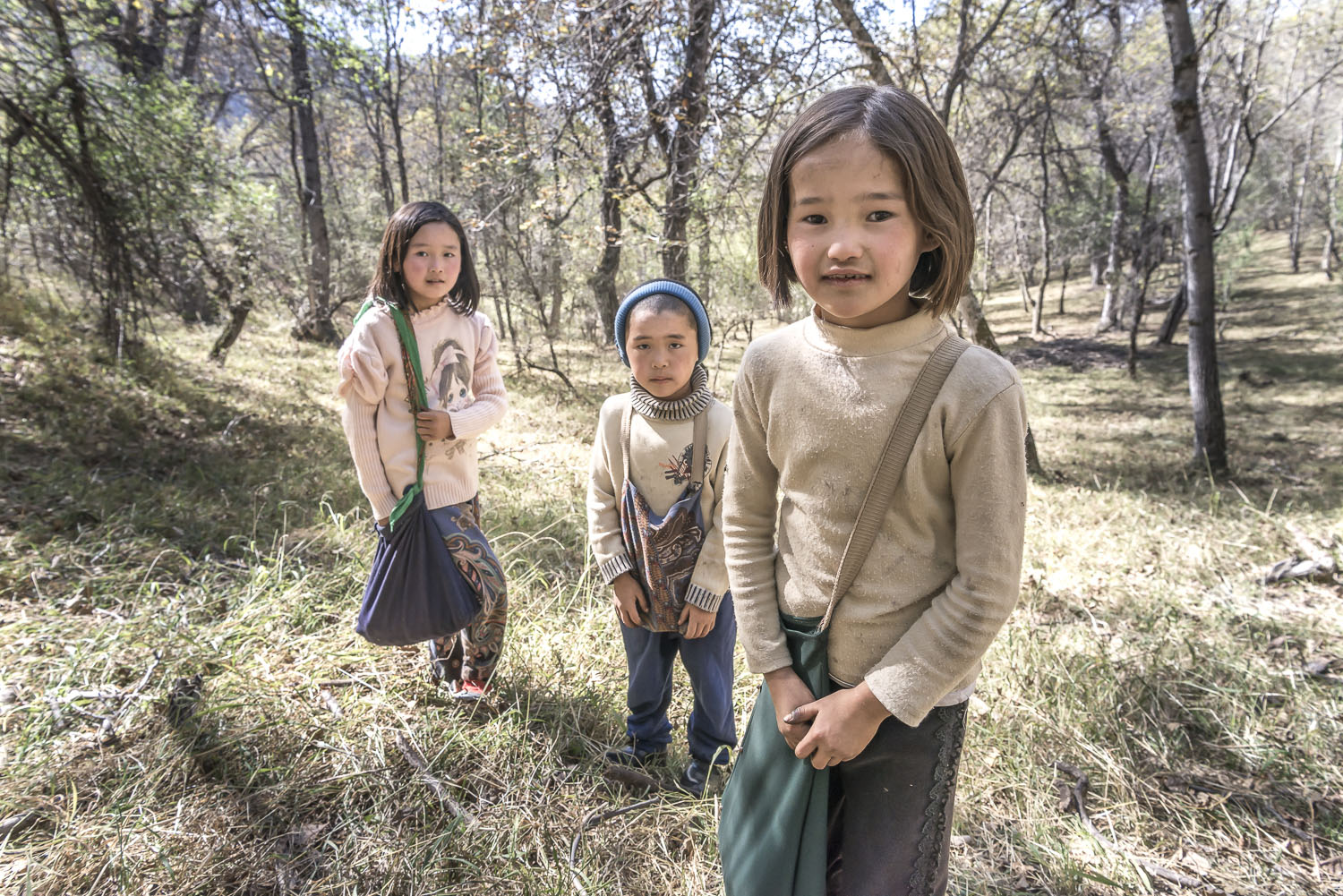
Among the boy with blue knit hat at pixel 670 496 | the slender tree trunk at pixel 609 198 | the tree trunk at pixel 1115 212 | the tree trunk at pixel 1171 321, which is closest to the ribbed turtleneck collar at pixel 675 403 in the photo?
the boy with blue knit hat at pixel 670 496

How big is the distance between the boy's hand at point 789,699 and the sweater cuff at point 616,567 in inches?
33.8

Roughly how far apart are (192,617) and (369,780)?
1444mm

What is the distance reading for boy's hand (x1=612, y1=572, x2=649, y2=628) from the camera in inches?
79.5

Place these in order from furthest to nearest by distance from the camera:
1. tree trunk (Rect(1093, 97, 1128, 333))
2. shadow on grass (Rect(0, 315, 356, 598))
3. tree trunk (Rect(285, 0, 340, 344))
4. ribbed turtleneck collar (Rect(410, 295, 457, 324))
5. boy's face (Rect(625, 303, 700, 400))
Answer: tree trunk (Rect(1093, 97, 1128, 333)), tree trunk (Rect(285, 0, 340, 344)), shadow on grass (Rect(0, 315, 356, 598)), ribbed turtleneck collar (Rect(410, 295, 457, 324)), boy's face (Rect(625, 303, 700, 400))

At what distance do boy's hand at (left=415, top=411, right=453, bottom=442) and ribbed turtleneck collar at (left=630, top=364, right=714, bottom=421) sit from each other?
2.13 ft

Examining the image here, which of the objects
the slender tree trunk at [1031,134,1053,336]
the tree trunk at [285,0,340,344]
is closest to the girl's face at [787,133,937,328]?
the tree trunk at [285,0,340,344]

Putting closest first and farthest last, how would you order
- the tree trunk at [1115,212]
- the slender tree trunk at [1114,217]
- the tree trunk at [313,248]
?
the tree trunk at [313,248] → the tree trunk at [1115,212] → the slender tree trunk at [1114,217]

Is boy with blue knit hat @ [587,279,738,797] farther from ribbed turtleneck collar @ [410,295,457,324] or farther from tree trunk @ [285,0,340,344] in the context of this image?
tree trunk @ [285,0,340,344]

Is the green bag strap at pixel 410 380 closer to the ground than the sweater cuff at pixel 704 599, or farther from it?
farther from it

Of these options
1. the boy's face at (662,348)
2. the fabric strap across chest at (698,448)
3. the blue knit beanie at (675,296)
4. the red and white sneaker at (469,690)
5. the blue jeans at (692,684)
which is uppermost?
the blue knit beanie at (675,296)

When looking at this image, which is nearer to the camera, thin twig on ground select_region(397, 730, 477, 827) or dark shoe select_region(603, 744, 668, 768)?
thin twig on ground select_region(397, 730, 477, 827)

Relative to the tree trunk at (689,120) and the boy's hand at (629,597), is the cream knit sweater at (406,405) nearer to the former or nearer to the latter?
the boy's hand at (629,597)

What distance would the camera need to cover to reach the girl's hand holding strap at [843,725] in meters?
1.05

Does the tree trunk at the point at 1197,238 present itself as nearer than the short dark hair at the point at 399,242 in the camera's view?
No
